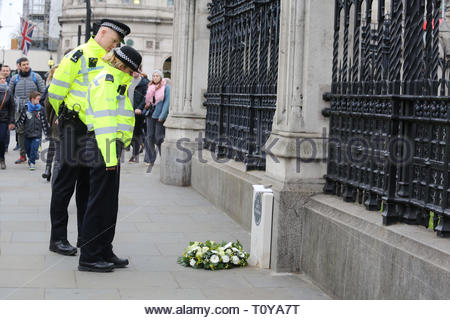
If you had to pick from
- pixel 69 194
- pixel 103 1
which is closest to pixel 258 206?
pixel 69 194

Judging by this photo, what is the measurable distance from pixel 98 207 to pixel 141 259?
86cm

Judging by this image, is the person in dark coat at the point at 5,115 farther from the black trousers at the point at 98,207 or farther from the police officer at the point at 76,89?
the black trousers at the point at 98,207

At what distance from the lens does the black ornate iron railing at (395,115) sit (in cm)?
525

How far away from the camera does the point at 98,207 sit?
6.82m

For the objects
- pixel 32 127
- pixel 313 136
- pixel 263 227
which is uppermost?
pixel 313 136

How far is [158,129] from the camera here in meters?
15.8

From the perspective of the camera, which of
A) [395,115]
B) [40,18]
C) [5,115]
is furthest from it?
[40,18]

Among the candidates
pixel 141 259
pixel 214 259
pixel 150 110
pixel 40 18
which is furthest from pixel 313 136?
pixel 40 18

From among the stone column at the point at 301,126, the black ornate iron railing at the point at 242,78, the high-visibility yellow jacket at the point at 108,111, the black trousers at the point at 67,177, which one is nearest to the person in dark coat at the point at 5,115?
the black ornate iron railing at the point at 242,78

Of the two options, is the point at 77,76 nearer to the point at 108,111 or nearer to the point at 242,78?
the point at 108,111

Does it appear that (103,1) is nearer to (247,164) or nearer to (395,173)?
(247,164)

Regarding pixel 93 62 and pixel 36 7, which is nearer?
pixel 93 62

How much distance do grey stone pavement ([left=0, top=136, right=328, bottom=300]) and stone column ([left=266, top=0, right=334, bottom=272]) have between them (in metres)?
0.41

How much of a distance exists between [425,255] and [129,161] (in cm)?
1311
